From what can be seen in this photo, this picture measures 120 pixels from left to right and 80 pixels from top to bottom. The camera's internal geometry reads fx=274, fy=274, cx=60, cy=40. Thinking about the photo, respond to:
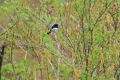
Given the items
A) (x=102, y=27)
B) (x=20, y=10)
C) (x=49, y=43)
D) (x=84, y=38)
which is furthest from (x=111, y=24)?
(x=20, y=10)

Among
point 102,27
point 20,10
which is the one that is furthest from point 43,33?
point 102,27

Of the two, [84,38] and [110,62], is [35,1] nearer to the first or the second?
[84,38]

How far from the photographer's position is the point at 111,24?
17.6ft

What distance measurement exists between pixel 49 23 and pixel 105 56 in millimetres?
1517

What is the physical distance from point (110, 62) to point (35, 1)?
2.34 m

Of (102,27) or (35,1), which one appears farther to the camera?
(35,1)

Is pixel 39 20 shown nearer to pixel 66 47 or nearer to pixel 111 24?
pixel 66 47

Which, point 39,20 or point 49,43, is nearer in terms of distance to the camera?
point 49,43

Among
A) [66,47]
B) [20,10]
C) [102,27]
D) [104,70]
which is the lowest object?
[104,70]

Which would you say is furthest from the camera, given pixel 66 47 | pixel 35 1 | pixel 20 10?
pixel 35 1

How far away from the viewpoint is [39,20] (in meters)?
5.63

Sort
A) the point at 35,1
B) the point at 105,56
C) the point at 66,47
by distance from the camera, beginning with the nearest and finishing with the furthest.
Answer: the point at 105,56, the point at 66,47, the point at 35,1

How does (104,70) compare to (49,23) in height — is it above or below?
below

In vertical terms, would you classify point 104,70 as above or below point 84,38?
below
